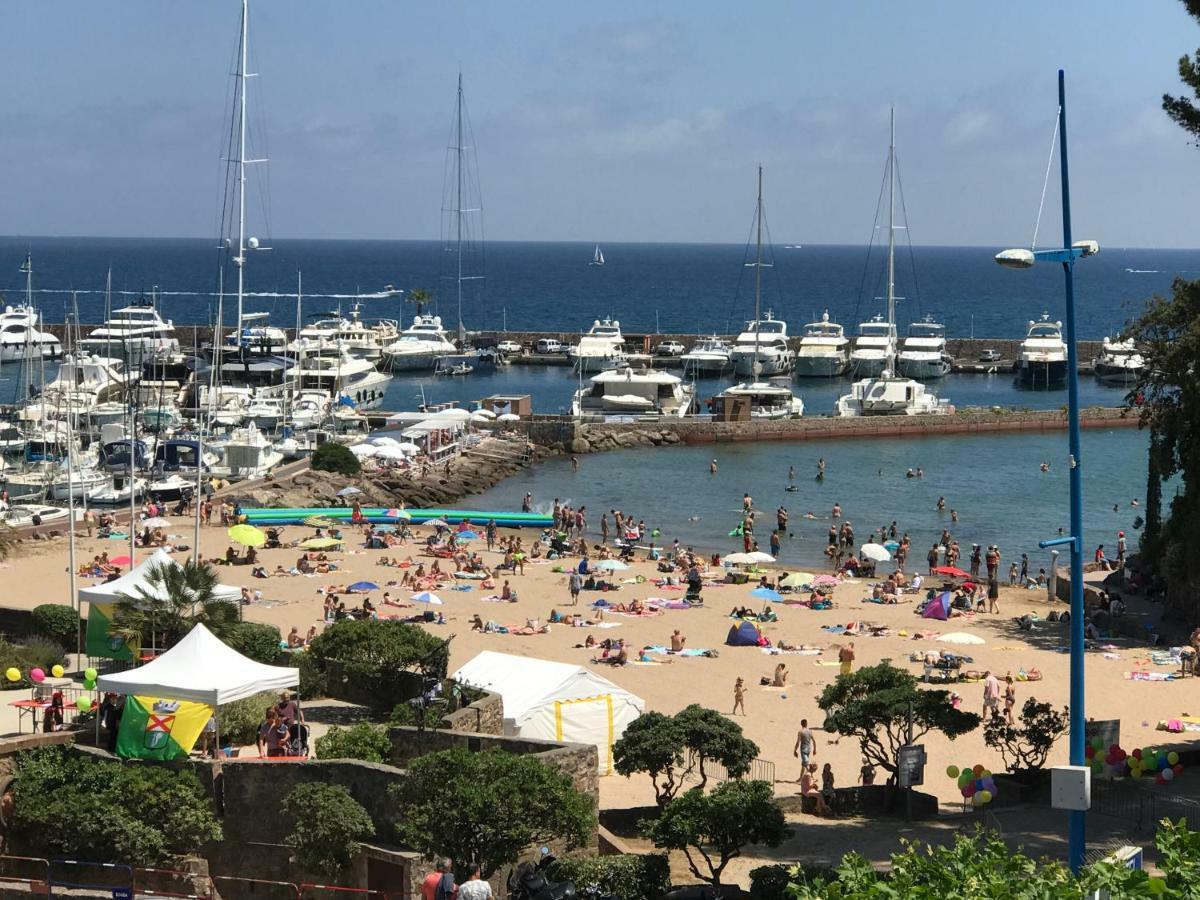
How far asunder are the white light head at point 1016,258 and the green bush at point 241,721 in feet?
37.3

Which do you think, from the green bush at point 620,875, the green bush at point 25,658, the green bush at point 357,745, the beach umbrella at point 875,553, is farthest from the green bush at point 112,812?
the beach umbrella at point 875,553

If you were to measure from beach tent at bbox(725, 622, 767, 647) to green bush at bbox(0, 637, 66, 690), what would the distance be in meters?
13.1

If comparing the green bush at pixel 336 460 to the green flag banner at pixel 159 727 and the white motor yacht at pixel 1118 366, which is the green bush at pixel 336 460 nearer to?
the green flag banner at pixel 159 727

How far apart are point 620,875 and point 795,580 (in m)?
22.1

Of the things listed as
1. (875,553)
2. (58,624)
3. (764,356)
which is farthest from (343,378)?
(58,624)

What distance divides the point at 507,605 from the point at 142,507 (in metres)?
15.8

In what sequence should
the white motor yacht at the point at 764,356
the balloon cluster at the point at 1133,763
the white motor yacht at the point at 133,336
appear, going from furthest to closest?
the white motor yacht at the point at 764,356 < the white motor yacht at the point at 133,336 < the balloon cluster at the point at 1133,763

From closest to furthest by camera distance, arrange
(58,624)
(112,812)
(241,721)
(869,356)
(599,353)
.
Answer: (112,812), (241,721), (58,624), (869,356), (599,353)

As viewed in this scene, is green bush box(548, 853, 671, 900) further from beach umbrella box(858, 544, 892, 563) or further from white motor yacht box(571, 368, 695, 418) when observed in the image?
white motor yacht box(571, 368, 695, 418)

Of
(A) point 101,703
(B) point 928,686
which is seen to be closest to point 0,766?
(A) point 101,703

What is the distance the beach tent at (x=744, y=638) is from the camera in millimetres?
32500

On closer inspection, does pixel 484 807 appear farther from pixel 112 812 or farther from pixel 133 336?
pixel 133 336

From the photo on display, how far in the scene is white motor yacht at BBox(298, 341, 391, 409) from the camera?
2938 inches

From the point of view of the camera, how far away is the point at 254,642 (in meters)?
24.0
